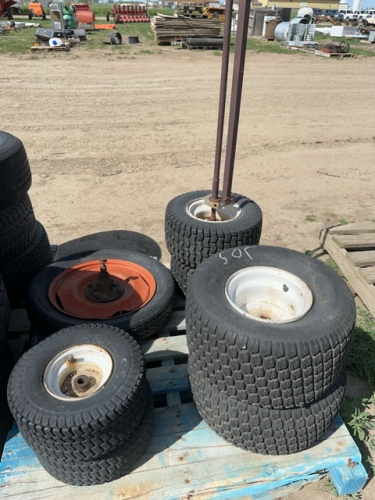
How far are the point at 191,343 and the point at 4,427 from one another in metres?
1.31

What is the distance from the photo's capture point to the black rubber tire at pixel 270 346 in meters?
1.94

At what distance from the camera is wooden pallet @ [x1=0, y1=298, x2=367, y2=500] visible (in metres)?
2.08

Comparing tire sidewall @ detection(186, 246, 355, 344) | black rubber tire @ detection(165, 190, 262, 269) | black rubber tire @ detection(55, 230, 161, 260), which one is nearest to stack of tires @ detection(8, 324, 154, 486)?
tire sidewall @ detection(186, 246, 355, 344)

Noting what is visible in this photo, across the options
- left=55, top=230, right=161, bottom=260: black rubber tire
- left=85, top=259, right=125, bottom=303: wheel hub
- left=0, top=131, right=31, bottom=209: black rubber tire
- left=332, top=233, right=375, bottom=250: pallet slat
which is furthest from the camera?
left=55, top=230, right=161, bottom=260: black rubber tire

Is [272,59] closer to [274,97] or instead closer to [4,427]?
[274,97]

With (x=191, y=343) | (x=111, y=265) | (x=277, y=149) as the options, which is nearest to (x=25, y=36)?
(x=277, y=149)

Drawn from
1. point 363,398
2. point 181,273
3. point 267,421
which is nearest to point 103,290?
point 181,273

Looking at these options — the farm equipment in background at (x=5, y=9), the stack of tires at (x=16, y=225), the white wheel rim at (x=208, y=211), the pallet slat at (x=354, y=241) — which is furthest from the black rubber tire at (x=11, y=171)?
the farm equipment in background at (x=5, y=9)

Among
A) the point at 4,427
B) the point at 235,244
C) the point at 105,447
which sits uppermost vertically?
the point at 235,244

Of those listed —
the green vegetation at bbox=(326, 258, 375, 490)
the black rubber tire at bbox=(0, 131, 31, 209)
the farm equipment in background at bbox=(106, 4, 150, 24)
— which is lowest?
the green vegetation at bbox=(326, 258, 375, 490)

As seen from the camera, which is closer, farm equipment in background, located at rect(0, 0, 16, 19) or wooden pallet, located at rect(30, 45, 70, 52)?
wooden pallet, located at rect(30, 45, 70, 52)

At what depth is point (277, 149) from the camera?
7.71m

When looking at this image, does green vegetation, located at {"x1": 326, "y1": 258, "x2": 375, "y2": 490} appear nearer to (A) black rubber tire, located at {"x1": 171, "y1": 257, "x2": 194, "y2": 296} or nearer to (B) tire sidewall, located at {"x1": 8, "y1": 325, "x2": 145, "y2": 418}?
(A) black rubber tire, located at {"x1": 171, "y1": 257, "x2": 194, "y2": 296}

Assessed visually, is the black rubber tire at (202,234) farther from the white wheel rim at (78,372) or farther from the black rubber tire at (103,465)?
the black rubber tire at (103,465)
